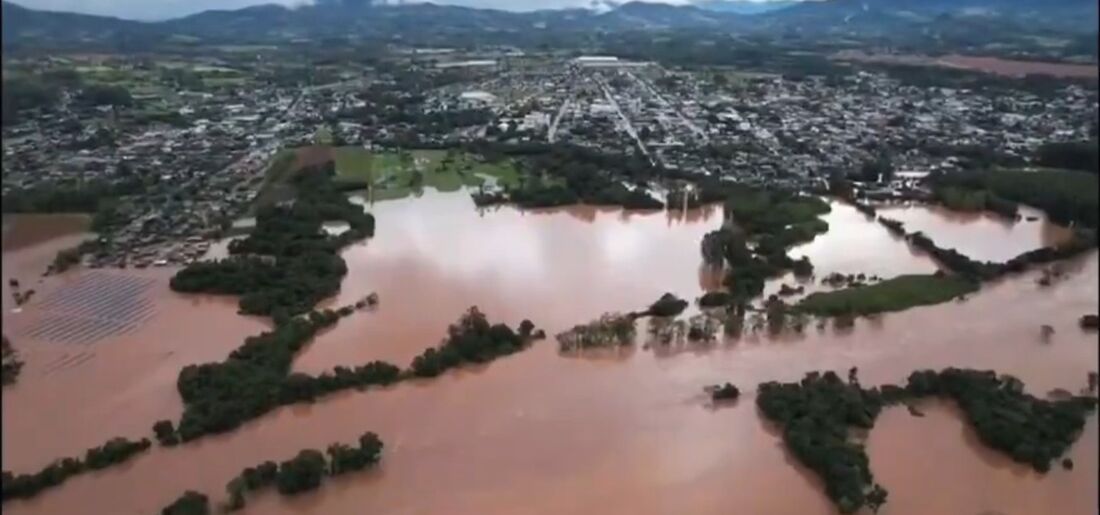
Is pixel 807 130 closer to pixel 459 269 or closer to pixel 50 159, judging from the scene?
pixel 459 269

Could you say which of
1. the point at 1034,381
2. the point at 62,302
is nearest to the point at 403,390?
the point at 62,302

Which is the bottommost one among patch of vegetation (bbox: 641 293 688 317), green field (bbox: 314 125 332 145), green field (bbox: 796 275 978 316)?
patch of vegetation (bbox: 641 293 688 317)

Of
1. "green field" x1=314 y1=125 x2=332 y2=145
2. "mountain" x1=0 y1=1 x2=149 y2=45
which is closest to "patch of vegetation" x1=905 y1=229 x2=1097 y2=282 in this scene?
"mountain" x1=0 y1=1 x2=149 y2=45

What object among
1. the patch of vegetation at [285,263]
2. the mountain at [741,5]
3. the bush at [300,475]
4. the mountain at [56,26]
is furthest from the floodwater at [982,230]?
the mountain at [741,5]

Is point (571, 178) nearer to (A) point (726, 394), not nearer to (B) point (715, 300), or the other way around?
(B) point (715, 300)

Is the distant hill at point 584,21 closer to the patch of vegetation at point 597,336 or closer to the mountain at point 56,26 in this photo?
the mountain at point 56,26

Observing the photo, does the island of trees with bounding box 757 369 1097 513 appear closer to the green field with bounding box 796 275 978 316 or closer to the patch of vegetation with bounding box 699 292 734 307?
the green field with bounding box 796 275 978 316

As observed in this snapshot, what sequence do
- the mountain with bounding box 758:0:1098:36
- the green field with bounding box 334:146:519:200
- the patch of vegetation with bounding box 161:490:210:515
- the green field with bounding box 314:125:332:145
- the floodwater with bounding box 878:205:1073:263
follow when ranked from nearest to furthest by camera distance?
the patch of vegetation with bounding box 161:490:210:515 → the floodwater with bounding box 878:205:1073:263 → the mountain with bounding box 758:0:1098:36 → the green field with bounding box 334:146:519:200 → the green field with bounding box 314:125:332:145
